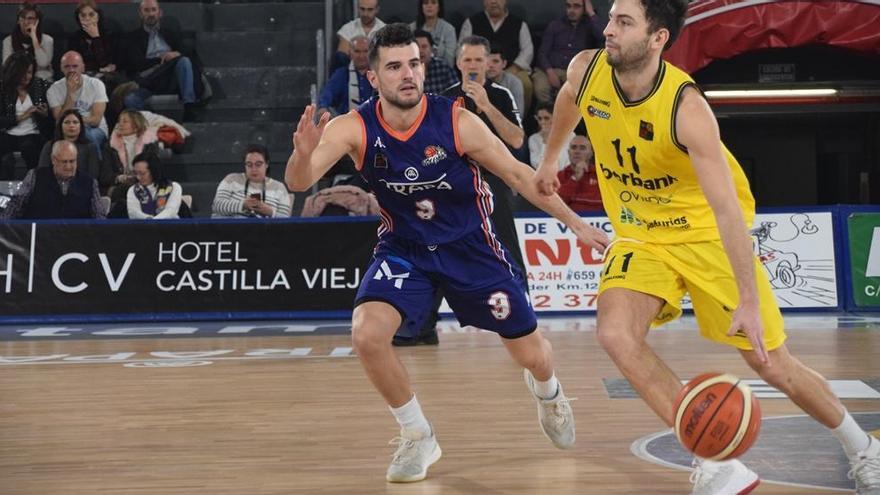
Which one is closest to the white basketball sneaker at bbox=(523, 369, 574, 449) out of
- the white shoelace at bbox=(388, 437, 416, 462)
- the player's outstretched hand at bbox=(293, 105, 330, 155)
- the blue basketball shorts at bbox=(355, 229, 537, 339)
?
the blue basketball shorts at bbox=(355, 229, 537, 339)

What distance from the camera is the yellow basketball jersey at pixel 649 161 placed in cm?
498

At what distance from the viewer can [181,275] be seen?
503 inches

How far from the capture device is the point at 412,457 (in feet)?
18.1

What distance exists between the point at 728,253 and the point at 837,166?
50.1 feet

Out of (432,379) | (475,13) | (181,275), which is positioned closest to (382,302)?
(432,379)

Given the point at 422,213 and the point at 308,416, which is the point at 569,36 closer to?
the point at 308,416

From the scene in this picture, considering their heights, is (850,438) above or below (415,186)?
below

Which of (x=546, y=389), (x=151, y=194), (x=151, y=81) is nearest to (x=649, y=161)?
(x=546, y=389)

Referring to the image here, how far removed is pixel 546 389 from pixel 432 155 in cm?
122

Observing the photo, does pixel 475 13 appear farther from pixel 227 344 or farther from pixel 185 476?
pixel 185 476

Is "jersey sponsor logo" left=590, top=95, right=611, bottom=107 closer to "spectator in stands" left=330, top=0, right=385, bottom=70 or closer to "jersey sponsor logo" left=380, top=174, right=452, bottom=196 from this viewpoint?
"jersey sponsor logo" left=380, top=174, right=452, bottom=196

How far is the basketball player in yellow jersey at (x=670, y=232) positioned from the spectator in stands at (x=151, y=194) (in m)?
8.41

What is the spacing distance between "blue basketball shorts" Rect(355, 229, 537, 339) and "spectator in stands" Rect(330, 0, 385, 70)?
9329 mm

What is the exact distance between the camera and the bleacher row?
1571 centimetres
